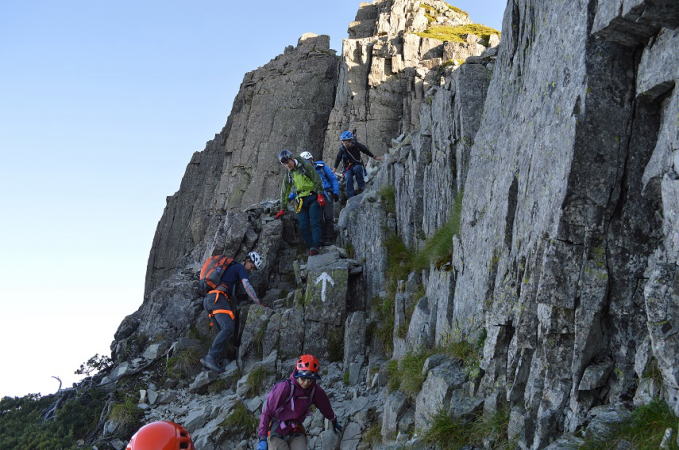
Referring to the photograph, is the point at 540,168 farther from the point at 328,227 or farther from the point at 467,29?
the point at 467,29

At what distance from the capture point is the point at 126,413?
1706cm

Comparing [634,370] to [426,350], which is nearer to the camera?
[634,370]

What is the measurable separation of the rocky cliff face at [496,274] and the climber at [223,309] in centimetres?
62

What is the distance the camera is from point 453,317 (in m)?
13.2

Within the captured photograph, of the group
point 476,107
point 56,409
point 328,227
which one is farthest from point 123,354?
point 476,107

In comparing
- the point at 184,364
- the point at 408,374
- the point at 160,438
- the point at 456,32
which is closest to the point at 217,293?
the point at 184,364

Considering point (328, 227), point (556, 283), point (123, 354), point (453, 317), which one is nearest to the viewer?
point (556, 283)

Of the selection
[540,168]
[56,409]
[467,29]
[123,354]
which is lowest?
[56,409]

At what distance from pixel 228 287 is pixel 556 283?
12.4 metres

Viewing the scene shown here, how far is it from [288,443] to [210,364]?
21.2 feet

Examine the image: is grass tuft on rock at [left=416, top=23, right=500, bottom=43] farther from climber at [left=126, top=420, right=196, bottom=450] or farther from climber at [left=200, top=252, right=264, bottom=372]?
climber at [left=126, top=420, right=196, bottom=450]

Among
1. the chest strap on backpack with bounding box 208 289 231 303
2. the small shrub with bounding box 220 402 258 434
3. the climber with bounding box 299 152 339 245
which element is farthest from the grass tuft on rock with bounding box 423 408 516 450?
the climber with bounding box 299 152 339 245

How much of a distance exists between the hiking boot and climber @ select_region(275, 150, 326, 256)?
5505 mm

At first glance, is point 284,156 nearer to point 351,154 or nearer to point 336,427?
point 351,154
